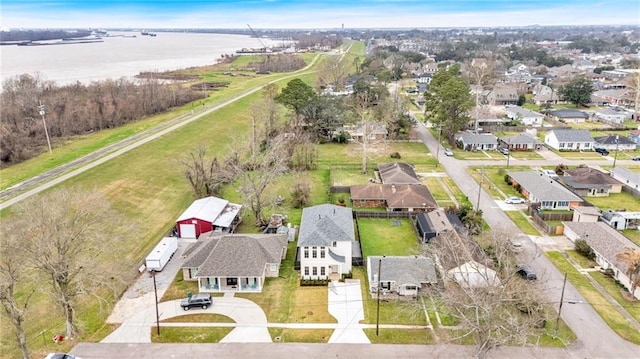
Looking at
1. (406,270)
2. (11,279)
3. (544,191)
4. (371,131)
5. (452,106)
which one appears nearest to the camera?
(11,279)

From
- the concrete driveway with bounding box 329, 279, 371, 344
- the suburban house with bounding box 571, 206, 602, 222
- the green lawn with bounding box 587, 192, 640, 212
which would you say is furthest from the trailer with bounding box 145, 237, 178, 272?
the green lawn with bounding box 587, 192, 640, 212

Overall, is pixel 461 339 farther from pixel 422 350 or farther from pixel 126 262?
pixel 126 262

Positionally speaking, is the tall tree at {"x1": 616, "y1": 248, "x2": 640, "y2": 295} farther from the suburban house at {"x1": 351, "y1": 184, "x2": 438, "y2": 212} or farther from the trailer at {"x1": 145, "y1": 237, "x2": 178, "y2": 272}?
the trailer at {"x1": 145, "y1": 237, "x2": 178, "y2": 272}

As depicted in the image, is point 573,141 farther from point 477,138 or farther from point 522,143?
point 477,138

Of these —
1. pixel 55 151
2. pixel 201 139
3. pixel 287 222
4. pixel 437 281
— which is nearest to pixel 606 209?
pixel 437 281

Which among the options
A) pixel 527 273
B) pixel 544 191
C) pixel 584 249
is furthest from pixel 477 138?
pixel 527 273

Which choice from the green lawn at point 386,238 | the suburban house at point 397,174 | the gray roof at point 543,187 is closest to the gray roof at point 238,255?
the green lawn at point 386,238
